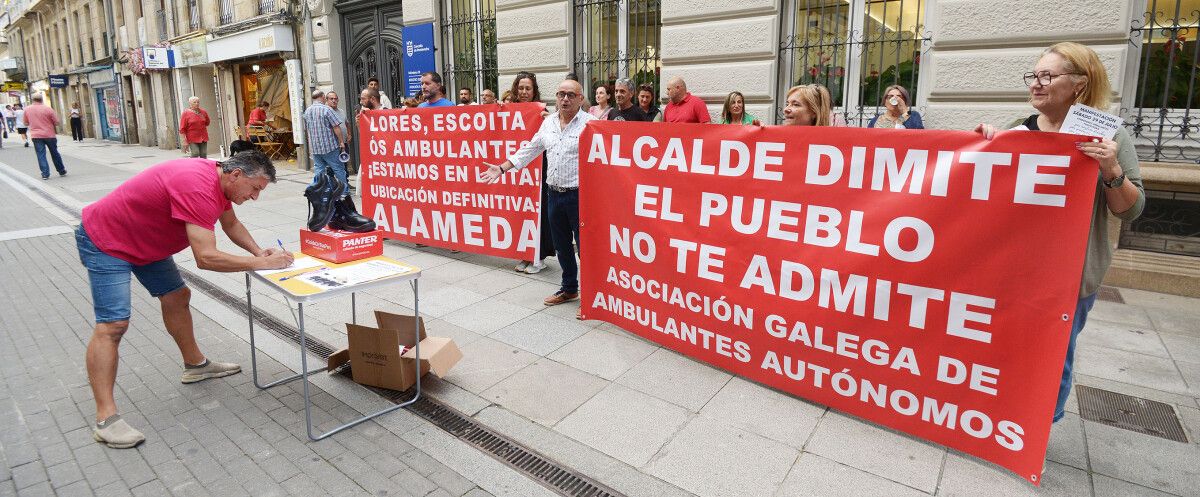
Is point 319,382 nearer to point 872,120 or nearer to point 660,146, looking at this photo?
point 660,146

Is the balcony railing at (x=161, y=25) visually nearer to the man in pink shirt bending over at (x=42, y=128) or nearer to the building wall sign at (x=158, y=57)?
the building wall sign at (x=158, y=57)

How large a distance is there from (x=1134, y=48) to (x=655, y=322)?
15.8 feet

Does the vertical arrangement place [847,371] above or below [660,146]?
below

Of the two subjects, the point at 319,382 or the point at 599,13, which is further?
the point at 599,13

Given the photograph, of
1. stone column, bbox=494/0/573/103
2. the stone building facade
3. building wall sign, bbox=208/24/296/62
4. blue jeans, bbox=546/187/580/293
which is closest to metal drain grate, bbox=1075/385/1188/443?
the stone building facade

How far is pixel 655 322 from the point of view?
4.21m

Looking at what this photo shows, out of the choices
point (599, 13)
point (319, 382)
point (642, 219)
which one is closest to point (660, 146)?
point (642, 219)

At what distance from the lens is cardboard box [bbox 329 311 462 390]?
3660 mm

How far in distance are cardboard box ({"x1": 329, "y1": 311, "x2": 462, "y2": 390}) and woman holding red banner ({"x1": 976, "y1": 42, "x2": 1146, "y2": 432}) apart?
10.1 feet

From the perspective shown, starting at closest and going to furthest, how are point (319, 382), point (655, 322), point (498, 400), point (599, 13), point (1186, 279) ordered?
point (498, 400) → point (319, 382) → point (655, 322) → point (1186, 279) → point (599, 13)

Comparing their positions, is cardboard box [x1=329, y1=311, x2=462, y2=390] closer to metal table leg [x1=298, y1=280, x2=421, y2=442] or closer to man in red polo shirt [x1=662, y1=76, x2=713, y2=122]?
metal table leg [x1=298, y1=280, x2=421, y2=442]

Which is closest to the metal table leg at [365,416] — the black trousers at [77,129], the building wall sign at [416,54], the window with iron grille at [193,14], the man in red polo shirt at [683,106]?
the man in red polo shirt at [683,106]

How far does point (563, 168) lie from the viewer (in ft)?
16.5

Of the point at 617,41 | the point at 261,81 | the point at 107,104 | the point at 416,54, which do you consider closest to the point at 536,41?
the point at 617,41
